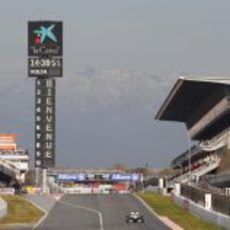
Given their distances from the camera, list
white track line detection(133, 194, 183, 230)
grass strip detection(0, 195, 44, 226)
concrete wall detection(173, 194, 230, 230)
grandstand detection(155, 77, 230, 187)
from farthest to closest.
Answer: grandstand detection(155, 77, 230, 187), grass strip detection(0, 195, 44, 226), white track line detection(133, 194, 183, 230), concrete wall detection(173, 194, 230, 230)

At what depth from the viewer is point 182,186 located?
102 m

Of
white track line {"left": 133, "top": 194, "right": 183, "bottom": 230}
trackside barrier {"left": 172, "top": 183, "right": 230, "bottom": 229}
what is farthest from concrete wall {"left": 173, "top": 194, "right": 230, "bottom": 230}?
white track line {"left": 133, "top": 194, "right": 183, "bottom": 230}

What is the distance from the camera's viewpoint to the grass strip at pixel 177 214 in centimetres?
6581

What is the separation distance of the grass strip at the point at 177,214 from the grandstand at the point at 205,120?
11.2m

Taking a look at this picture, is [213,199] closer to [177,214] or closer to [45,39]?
[177,214]

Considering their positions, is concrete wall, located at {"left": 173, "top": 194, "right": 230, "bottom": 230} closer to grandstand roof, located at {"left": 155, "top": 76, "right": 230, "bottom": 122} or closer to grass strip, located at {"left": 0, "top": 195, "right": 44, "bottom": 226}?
grass strip, located at {"left": 0, "top": 195, "right": 44, "bottom": 226}

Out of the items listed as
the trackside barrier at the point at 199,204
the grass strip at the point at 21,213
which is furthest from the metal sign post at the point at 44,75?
the trackside barrier at the point at 199,204

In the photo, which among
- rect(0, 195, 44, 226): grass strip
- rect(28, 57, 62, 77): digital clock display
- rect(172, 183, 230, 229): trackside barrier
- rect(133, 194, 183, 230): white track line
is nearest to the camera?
rect(172, 183, 230, 229): trackside barrier

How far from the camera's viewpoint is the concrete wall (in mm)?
62062

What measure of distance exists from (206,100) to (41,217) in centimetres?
7310

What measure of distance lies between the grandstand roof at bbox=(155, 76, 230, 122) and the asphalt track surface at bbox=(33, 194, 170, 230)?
78.2 ft

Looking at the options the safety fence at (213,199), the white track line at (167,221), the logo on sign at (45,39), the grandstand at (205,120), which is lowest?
the white track line at (167,221)

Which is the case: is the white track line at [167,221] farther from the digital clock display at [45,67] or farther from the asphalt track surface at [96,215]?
the digital clock display at [45,67]

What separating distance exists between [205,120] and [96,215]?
248 feet
